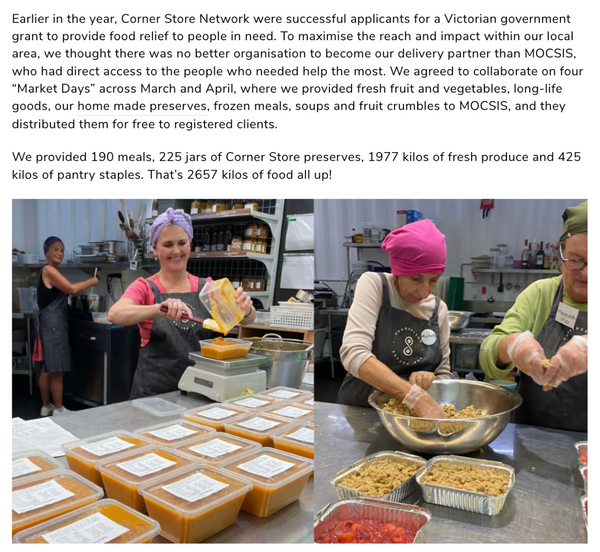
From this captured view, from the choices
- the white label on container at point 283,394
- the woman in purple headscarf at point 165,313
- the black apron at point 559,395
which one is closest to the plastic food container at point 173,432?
the white label on container at point 283,394

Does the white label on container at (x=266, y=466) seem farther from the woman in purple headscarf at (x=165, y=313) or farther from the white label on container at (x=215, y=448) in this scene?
the woman in purple headscarf at (x=165, y=313)

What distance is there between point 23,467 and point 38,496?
0.51ft

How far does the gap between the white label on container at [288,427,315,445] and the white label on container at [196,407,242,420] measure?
26cm

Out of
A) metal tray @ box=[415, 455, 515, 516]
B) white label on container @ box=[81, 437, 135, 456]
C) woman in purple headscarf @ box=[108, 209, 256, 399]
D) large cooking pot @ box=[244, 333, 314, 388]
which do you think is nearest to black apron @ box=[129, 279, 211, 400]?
woman in purple headscarf @ box=[108, 209, 256, 399]

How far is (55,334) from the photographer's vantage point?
2488 millimetres

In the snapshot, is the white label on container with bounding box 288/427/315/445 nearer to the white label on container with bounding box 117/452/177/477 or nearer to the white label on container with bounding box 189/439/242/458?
the white label on container with bounding box 189/439/242/458

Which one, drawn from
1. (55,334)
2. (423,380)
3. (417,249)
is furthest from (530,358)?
(55,334)

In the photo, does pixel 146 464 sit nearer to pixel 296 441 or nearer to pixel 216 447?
pixel 216 447

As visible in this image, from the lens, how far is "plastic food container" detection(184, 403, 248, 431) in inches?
49.1

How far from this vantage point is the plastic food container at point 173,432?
1.11 m

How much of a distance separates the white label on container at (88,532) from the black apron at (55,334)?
1845 millimetres
